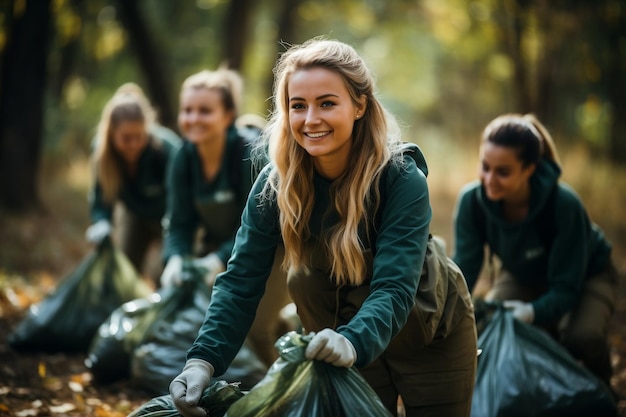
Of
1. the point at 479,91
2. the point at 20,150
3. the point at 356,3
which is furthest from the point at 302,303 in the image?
the point at 479,91

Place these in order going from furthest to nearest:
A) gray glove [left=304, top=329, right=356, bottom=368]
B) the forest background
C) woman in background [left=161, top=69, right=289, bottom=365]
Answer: the forest background, woman in background [left=161, top=69, right=289, bottom=365], gray glove [left=304, top=329, right=356, bottom=368]

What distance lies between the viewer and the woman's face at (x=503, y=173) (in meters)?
3.53

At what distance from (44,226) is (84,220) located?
142 cm

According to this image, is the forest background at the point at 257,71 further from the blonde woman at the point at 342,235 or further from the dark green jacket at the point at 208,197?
the dark green jacket at the point at 208,197

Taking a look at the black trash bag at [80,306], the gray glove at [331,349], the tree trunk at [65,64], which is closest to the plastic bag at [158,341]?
the black trash bag at [80,306]

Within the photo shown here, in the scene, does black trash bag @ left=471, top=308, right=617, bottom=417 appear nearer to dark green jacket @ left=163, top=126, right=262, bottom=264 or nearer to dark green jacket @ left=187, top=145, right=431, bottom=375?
dark green jacket @ left=187, top=145, right=431, bottom=375

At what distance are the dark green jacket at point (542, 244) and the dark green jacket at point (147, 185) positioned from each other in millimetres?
2254

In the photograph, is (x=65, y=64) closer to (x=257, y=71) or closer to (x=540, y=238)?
(x=257, y=71)

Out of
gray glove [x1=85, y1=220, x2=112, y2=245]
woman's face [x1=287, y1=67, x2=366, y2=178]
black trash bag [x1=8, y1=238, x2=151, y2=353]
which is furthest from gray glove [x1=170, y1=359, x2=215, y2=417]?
gray glove [x1=85, y1=220, x2=112, y2=245]

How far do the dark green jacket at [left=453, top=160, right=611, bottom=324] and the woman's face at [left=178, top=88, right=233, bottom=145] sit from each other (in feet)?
4.76

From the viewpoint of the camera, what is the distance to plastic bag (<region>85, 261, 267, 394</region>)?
12.0ft

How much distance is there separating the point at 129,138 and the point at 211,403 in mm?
3095

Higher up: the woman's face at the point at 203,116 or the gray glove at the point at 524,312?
the woman's face at the point at 203,116

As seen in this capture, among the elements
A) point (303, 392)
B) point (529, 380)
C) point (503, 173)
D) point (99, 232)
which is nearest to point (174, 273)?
point (99, 232)
